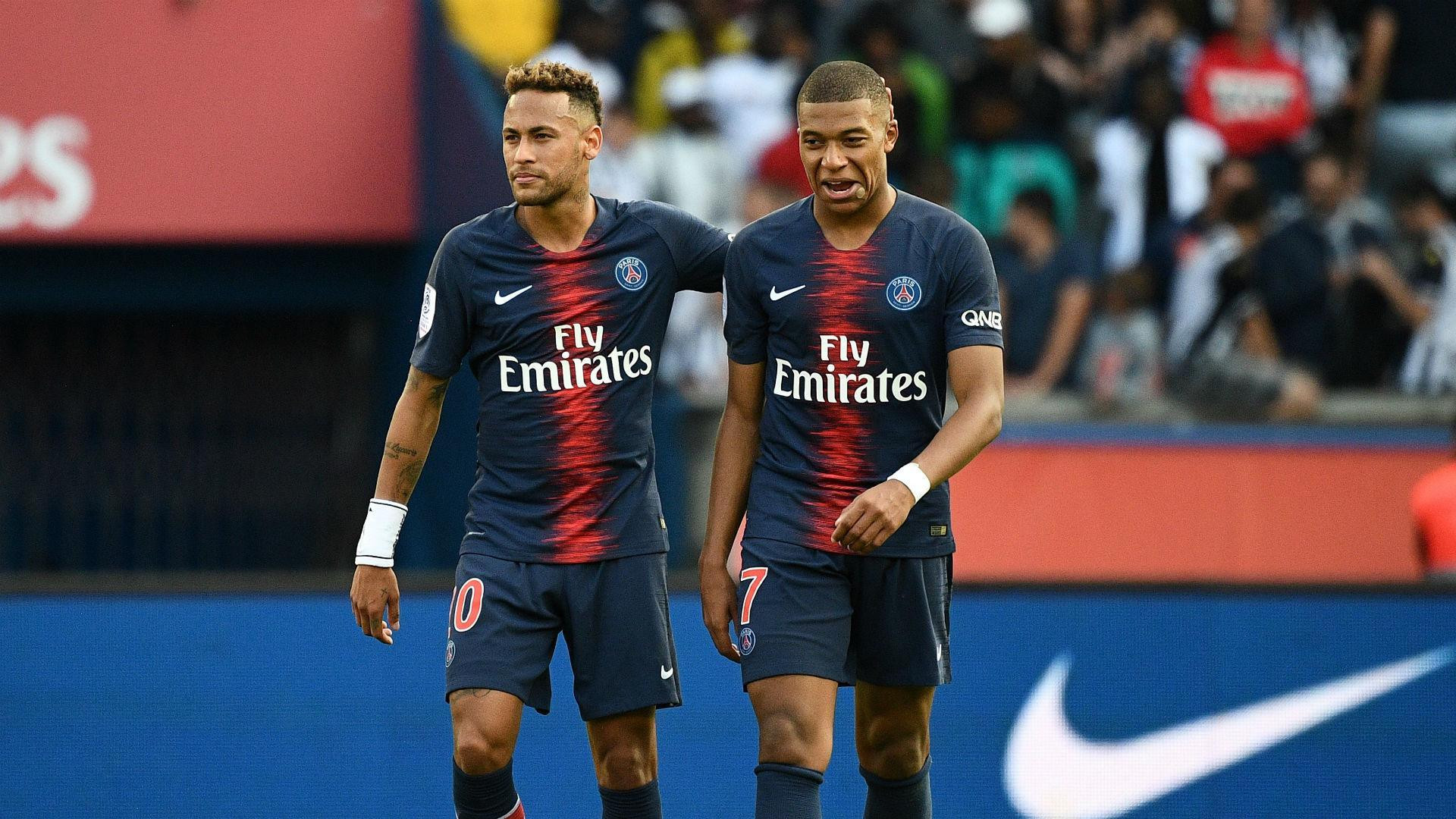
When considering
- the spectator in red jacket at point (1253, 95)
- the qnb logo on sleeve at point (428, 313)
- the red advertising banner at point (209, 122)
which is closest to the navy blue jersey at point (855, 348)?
the qnb logo on sleeve at point (428, 313)

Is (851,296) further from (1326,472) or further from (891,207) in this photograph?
(1326,472)

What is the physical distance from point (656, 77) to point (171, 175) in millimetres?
2800

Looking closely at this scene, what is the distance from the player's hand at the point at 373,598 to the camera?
15.5ft

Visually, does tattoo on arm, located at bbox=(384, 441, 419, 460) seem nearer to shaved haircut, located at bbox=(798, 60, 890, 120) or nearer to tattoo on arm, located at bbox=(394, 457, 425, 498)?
tattoo on arm, located at bbox=(394, 457, 425, 498)

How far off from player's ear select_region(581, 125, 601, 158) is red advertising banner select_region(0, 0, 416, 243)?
619 centimetres

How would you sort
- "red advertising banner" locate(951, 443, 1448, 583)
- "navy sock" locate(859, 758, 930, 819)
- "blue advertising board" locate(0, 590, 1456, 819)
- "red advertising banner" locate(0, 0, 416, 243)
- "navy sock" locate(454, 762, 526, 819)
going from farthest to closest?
"red advertising banner" locate(0, 0, 416, 243) → "red advertising banner" locate(951, 443, 1448, 583) → "blue advertising board" locate(0, 590, 1456, 819) → "navy sock" locate(859, 758, 930, 819) → "navy sock" locate(454, 762, 526, 819)

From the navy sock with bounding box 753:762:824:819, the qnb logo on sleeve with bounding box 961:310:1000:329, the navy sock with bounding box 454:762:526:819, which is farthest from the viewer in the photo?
the navy sock with bounding box 454:762:526:819

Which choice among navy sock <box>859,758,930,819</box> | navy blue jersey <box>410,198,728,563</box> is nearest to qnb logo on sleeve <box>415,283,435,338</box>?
navy blue jersey <box>410,198,728,563</box>

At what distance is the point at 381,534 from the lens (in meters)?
4.77

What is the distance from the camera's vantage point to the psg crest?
4844 mm

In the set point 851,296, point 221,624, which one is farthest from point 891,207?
point 221,624

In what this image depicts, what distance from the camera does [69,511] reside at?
11.0 metres

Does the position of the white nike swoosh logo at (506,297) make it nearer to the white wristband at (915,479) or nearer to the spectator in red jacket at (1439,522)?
the white wristband at (915,479)

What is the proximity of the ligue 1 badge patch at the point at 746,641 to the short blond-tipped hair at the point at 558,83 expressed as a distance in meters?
1.34
